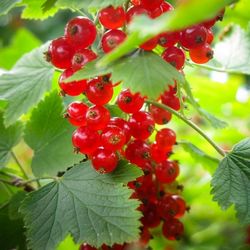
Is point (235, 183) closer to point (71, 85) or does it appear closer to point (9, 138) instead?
point (71, 85)

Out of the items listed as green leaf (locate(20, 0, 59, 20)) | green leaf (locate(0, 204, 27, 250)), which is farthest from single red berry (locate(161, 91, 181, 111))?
green leaf (locate(0, 204, 27, 250))

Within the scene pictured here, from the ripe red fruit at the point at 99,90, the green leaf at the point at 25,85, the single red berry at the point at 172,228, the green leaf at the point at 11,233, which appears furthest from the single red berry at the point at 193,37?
the green leaf at the point at 11,233

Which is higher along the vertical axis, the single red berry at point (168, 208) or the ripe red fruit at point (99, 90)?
the ripe red fruit at point (99, 90)

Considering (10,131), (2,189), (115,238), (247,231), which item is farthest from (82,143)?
(247,231)

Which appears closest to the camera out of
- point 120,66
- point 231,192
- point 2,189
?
point 120,66

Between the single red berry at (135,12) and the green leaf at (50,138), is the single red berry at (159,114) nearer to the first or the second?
the green leaf at (50,138)

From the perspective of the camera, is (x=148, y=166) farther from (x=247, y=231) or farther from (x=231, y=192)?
(x=247, y=231)
